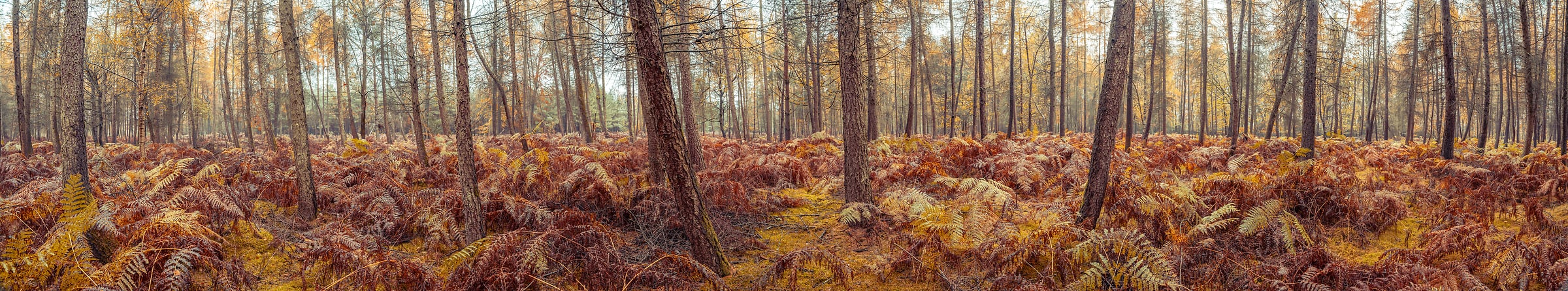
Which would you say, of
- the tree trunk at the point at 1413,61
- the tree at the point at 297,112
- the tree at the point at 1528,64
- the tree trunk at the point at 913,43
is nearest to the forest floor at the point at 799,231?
the tree at the point at 297,112

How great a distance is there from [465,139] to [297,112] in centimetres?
250

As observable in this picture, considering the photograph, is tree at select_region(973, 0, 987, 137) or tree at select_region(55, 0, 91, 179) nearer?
tree at select_region(55, 0, 91, 179)

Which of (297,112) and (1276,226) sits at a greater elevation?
(297,112)

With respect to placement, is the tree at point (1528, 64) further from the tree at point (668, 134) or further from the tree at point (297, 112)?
the tree at point (297, 112)

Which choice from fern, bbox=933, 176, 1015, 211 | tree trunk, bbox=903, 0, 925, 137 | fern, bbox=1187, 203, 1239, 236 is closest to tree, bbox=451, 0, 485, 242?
fern, bbox=933, 176, 1015, 211

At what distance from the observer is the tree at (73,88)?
490 centimetres

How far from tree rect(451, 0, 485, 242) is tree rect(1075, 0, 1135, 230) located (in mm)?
5033

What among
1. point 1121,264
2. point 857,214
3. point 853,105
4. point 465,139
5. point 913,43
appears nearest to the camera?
point 1121,264

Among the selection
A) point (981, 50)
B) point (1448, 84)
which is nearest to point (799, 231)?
point (981, 50)

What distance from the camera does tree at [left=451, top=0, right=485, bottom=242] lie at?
473cm

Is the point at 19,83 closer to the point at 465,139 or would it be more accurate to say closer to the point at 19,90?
the point at 19,90

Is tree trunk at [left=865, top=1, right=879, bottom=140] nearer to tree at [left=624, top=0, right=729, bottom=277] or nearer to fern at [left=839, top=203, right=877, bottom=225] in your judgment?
fern at [left=839, top=203, right=877, bottom=225]

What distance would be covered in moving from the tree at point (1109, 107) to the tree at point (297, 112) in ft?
23.3

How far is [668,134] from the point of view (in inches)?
160
